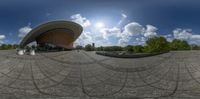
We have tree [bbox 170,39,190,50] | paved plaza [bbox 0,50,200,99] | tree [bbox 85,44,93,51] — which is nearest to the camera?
paved plaza [bbox 0,50,200,99]

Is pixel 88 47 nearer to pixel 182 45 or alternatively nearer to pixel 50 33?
pixel 50 33

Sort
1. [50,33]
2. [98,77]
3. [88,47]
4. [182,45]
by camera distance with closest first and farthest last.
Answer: [98,77]
[88,47]
[50,33]
[182,45]

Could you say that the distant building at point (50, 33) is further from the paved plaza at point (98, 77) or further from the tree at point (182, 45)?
the tree at point (182, 45)

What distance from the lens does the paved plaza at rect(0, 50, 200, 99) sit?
3.26m

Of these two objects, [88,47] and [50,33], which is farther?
[50,33]

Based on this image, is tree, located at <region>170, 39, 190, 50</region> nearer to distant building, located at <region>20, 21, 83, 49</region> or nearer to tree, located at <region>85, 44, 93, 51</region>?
tree, located at <region>85, 44, 93, 51</region>

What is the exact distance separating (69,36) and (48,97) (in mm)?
1679

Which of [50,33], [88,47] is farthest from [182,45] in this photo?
[50,33]

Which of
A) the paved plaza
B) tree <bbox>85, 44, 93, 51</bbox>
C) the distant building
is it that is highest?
the distant building

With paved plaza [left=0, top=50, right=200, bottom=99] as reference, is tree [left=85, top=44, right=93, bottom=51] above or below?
above

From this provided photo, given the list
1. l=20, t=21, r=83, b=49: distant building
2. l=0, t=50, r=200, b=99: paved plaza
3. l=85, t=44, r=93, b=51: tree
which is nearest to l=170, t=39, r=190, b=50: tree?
l=0, t=50, r=200, b=99: paved plaza

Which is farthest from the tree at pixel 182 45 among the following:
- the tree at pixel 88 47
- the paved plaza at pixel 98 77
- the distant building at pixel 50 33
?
the distant building at pixel 50 33

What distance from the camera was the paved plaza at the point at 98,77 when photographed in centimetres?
326

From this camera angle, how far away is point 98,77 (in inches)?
133
